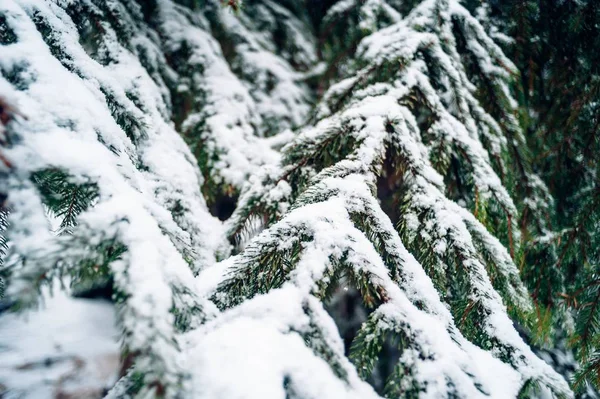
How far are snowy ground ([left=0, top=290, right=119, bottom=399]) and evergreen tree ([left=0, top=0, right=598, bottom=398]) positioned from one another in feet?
5.94

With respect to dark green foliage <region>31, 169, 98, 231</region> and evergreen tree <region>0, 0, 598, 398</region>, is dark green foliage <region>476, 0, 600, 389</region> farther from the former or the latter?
dark green foliage <region>31, 169, 98, 231</region>

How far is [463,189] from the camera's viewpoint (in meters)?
1.49

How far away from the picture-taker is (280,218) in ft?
3.57

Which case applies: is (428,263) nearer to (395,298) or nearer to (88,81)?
(395,298)

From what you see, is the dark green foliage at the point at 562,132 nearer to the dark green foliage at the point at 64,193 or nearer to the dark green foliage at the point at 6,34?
the dark green foliage at the point at 64,193

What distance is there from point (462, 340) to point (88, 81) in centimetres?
125

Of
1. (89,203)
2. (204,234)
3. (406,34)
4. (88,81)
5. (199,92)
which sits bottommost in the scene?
(204,234)

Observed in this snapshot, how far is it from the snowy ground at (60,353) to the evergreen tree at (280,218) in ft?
5.94

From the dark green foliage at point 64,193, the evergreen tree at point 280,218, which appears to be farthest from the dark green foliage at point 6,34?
the dark green foliage at point 64,193

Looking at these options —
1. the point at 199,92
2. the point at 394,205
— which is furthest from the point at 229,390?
the point at 199,92

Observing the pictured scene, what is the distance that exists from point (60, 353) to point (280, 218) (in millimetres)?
2964

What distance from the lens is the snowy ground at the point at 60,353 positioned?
2451mm

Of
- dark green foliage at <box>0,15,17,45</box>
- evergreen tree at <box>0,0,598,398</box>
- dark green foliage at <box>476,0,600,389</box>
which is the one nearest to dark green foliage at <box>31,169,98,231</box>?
evergreen tree at <box>0,0,598,398</box>

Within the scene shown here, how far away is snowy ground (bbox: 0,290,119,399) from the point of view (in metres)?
2.45
